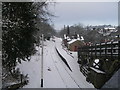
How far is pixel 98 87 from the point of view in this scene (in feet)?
59.3

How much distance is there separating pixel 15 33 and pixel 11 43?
0.67m

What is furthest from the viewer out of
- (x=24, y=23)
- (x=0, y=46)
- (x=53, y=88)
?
(x=53, y=88)

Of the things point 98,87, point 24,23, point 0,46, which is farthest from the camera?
point 98,87

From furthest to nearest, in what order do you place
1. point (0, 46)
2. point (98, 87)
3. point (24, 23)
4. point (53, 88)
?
point (53, 88) → point (98, 87) → point (24, 23) → point (0, 46)

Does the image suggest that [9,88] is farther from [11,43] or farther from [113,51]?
[113,51]

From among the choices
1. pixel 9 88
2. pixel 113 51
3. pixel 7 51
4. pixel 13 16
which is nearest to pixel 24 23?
pixel 13 16

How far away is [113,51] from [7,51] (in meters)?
6.91

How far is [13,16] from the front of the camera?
16281 millimetres

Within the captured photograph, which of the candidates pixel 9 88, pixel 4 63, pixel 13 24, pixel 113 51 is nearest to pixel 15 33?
pixel 13 24

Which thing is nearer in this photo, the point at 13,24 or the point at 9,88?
the point at 13,24

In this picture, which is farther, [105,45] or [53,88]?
[53,88]

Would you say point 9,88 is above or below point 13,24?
below

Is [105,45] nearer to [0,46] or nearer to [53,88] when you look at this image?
[53,88]

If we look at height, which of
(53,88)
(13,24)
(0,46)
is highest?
(13,24)
